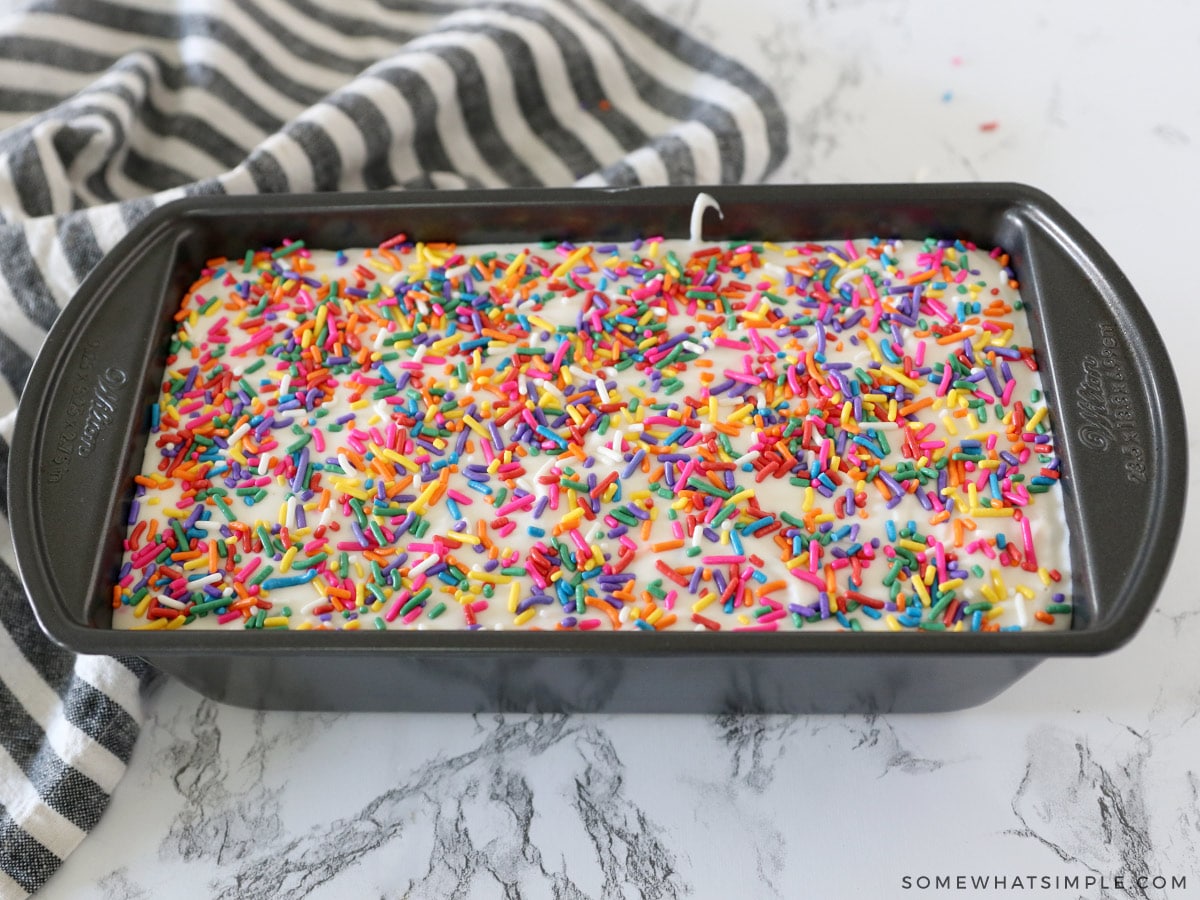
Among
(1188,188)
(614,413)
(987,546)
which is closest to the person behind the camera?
(987,546)

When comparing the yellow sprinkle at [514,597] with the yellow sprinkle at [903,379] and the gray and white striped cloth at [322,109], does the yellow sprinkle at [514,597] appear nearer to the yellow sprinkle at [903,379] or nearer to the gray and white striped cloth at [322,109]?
the yellow sprinkle at [903,379]

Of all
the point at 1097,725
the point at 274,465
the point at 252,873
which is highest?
the point at 274,465

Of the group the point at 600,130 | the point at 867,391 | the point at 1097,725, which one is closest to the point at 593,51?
the point at 600,130

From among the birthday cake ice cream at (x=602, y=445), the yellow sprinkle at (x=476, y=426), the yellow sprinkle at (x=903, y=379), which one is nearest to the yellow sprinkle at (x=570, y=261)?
the birthday cake ice cream at (x=602, y=445)

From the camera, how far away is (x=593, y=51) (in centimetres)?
A: 180

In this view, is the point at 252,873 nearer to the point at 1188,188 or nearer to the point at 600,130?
the point at 600,130

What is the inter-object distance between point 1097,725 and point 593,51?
113cm

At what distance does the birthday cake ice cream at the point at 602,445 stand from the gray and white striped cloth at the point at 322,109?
0.84 ft

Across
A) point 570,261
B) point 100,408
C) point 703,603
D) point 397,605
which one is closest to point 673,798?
point 703,603

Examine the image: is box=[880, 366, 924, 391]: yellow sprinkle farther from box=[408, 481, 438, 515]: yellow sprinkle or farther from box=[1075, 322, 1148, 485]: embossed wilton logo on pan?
box=[408, 481, 438, 515]: yellow sprinkle

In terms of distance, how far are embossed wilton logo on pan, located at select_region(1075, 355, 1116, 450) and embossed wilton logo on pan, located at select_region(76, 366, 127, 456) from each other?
100 cm

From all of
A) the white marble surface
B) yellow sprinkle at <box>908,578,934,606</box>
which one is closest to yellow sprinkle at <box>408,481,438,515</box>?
the white marble surface

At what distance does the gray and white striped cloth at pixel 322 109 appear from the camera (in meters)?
1.61

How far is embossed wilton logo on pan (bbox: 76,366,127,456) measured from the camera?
1286 millimetres
